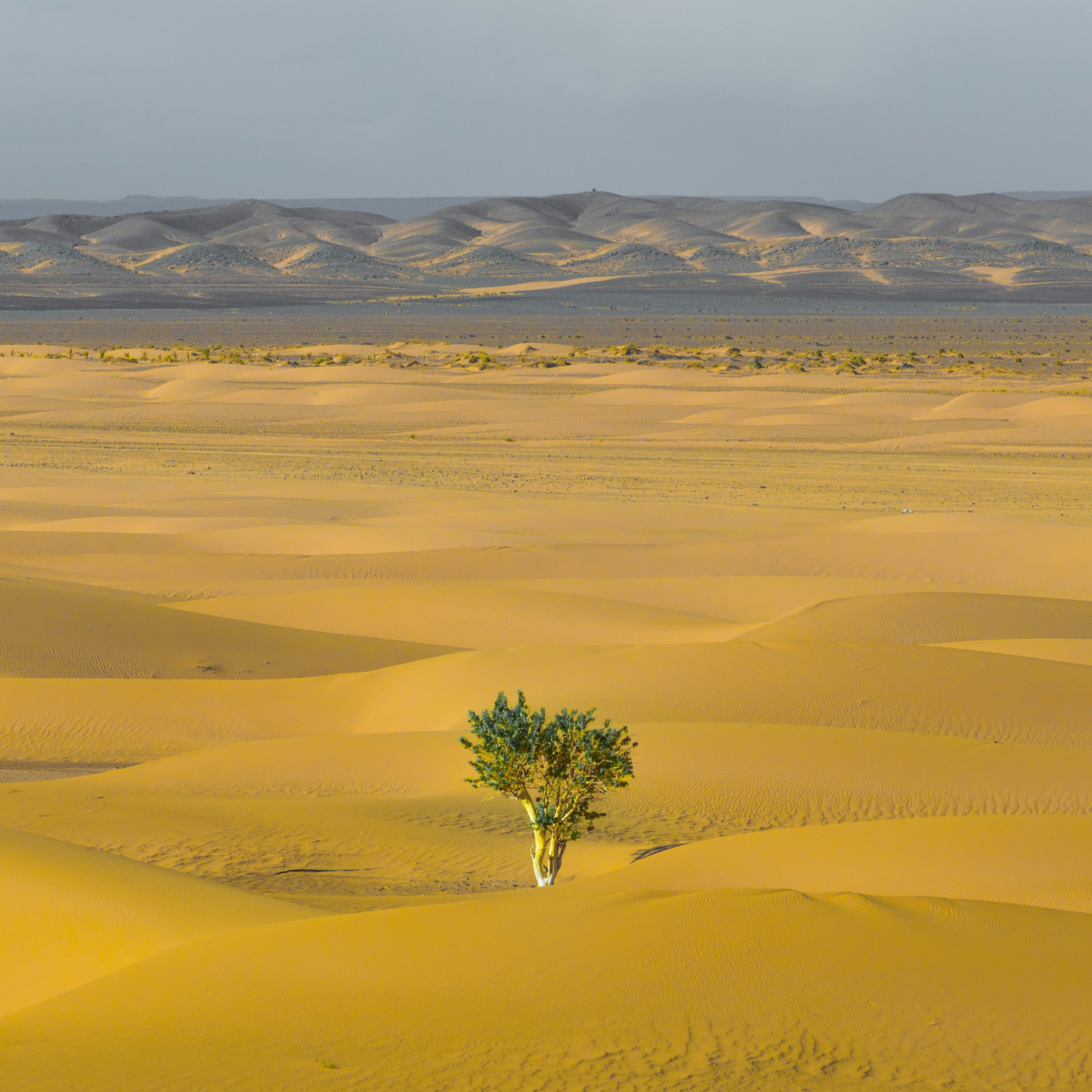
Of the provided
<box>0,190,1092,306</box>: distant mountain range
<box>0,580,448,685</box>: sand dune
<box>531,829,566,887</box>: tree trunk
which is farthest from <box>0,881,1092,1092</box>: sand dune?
<box>0,190,1092,306</box>: distant mountain range

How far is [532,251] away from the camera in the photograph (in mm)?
164750

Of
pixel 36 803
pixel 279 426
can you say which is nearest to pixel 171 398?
pixel 279 426

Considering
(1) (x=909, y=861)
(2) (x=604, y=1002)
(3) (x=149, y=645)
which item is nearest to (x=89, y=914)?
(2) (x=604, y=1002)

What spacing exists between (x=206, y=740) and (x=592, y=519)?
443 inches

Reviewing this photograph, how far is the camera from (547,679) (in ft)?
37.6

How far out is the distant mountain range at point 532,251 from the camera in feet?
411

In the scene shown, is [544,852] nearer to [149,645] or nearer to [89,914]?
[89,914]

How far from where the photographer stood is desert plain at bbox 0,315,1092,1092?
410 centimetres

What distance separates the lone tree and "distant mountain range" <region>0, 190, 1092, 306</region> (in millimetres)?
102413

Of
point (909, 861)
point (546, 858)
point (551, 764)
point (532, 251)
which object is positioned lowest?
point (546, 858)

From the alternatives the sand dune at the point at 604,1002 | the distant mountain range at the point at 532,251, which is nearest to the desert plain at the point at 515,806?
the sand dune at the point at 604,1002

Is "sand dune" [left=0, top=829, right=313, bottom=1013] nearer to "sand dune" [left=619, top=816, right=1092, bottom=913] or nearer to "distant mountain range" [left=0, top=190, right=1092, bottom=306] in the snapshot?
"sand dune" [left=619, top=816, right=1092, bottom=913]

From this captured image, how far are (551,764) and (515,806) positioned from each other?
2.46 meters

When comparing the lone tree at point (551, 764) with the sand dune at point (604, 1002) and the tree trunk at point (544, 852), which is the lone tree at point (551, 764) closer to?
the tree trunk at point (544, 852)
